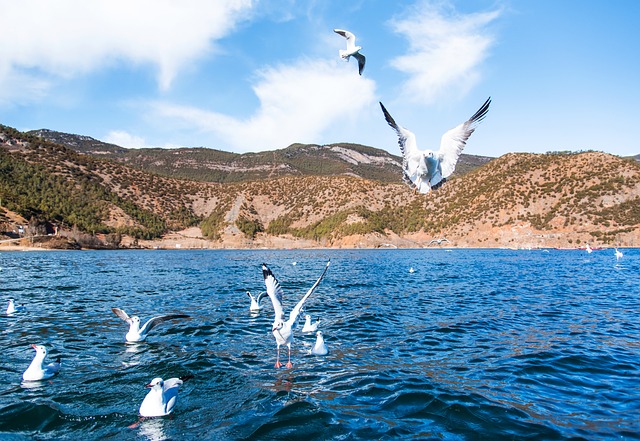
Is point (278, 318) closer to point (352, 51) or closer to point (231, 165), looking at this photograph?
point (352, 51)

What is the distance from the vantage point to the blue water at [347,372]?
20.9 feet

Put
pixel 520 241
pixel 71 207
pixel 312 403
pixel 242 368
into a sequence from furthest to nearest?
pixel 520 241 → pixel 71 207 → pixel 242 368 → pixel 312 403

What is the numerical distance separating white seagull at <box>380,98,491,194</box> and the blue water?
4888 millimetres

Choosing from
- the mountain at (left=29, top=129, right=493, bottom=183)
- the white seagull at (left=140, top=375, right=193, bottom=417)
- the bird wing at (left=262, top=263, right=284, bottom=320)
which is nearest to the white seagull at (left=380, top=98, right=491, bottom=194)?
the bird wing at (left=262, top=263, right=284, bottom=320)

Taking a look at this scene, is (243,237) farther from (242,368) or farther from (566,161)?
(242,368)

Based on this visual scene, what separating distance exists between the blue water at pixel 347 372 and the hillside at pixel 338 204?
7206cm

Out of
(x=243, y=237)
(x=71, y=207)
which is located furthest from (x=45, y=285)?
(x=243, y=237)

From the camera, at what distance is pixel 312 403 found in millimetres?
7324

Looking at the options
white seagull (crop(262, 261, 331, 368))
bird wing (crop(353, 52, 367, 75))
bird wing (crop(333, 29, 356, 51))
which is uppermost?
bird wing (crop(333, 29, 356, 51))

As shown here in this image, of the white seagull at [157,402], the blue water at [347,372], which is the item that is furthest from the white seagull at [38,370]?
the white seagull at [157,402]

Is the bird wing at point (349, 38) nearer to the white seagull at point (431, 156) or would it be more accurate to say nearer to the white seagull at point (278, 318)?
the white seagull at point (431, 156)

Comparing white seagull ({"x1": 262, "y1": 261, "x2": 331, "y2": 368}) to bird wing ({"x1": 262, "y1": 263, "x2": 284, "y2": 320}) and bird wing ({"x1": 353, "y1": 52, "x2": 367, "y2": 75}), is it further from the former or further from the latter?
bird wing ({"x1": 353, "y1": 52, "x2": 367, "y2": 75})

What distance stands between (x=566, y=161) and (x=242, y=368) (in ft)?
381

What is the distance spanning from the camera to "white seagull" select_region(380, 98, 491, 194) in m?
12.4
